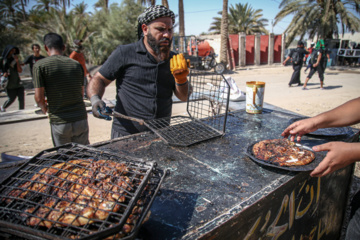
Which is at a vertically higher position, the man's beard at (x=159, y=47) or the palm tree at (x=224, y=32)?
the palm tree at (x=224, y=32)

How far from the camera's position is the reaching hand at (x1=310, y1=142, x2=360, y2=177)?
124 centimetres

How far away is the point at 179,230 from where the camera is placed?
0.92 meters

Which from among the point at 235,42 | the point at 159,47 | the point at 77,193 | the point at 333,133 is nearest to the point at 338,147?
the point at 333,133

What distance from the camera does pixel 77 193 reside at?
0.83m

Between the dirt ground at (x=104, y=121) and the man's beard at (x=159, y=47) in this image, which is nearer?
the man's beard at (x=159, y=47)

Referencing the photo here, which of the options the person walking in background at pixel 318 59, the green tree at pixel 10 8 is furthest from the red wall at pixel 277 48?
the green tree at pixel 10 8

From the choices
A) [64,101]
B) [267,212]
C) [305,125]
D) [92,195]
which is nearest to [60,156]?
[92,195]

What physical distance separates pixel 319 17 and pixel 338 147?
2353 centimetres

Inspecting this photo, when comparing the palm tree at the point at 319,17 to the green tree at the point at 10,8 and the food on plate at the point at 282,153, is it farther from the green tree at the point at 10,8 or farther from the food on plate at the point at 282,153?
the green tree at the point at 10,8

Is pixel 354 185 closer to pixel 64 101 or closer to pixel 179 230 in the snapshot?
pixel 179 230

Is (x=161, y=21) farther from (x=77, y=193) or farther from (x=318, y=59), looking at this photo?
(x=318, y=59)

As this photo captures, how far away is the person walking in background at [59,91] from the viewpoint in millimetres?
2627

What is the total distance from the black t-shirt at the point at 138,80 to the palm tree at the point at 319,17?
22100mm

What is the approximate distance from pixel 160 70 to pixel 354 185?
10.1 feet
